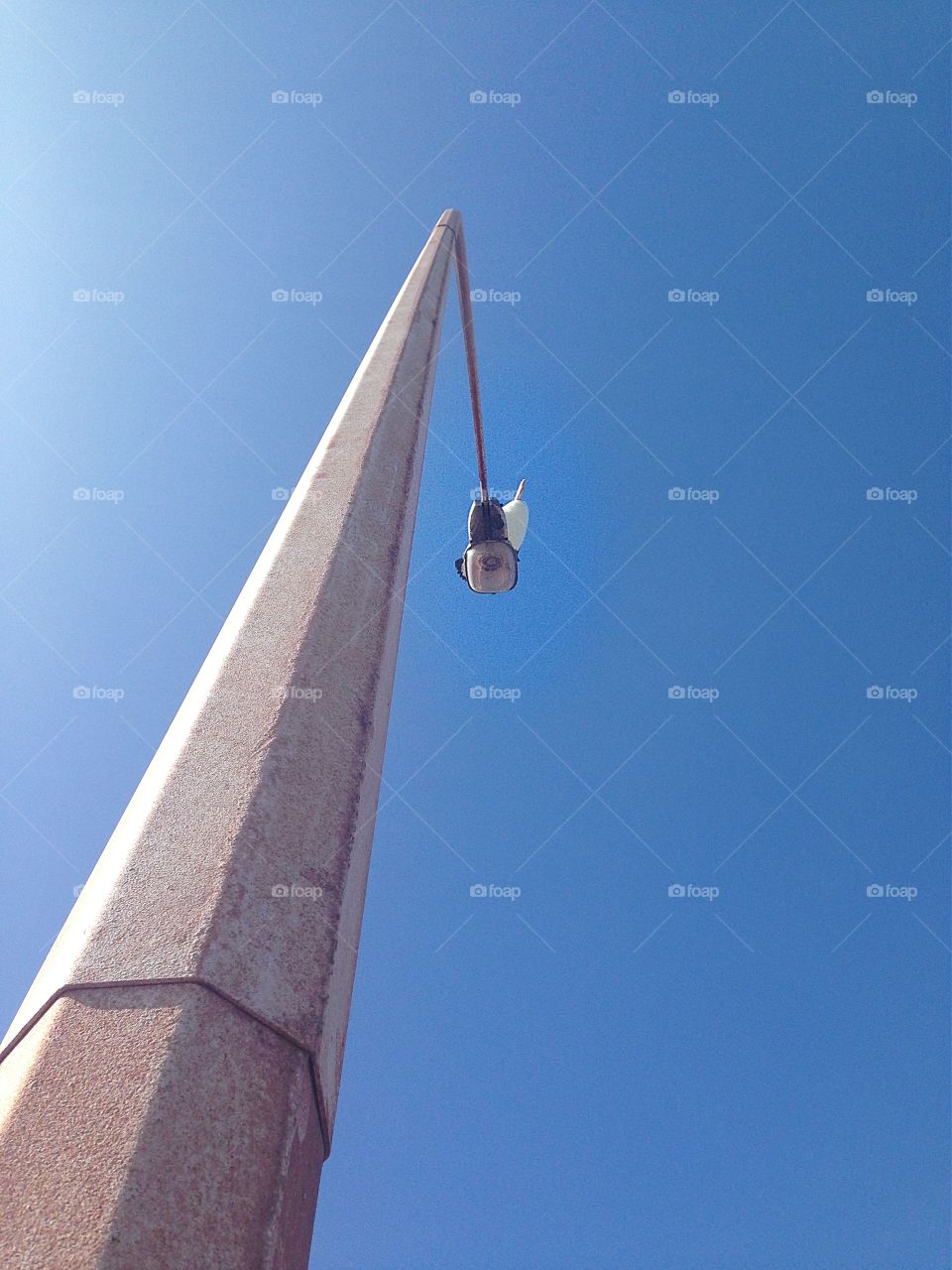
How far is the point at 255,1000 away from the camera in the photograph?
2391 mm

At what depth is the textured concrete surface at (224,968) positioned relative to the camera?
1.95 m

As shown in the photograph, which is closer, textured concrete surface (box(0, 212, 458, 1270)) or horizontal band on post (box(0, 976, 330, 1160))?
textured concrete surface (box(0, 212, 458, 1270))

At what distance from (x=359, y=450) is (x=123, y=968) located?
2.90 m

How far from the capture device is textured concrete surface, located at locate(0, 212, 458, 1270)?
195 cm

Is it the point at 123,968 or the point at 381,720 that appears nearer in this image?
the point at 123,968

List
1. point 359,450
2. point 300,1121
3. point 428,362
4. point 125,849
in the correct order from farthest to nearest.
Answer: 1. point 428,362
2. point 359,450
3. point 125,849
4. point 300,1121

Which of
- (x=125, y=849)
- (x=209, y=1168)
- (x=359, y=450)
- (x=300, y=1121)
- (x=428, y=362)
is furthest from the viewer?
(x=428, y=362)

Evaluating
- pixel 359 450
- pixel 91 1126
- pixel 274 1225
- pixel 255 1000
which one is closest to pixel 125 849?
pixel 255 1000

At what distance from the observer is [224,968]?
2396 millimetres

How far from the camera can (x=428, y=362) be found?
610 centimetres

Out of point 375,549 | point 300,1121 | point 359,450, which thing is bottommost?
point 300,1121

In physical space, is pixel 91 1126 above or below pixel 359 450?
below

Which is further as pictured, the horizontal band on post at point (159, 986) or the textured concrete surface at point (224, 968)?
the horizontal band on post at point (159, 986)

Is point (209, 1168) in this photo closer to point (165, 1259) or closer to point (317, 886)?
point (165, 1259)
